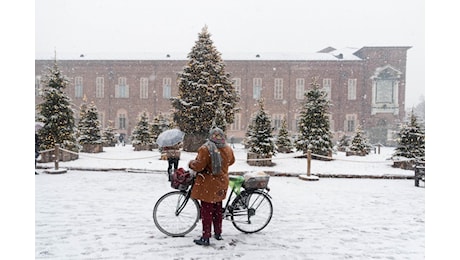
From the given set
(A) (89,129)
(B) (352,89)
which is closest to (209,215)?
(A) (89,129)

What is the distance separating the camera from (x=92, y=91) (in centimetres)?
3353

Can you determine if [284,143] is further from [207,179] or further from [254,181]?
[207,179]

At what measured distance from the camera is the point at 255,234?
4.36 metres

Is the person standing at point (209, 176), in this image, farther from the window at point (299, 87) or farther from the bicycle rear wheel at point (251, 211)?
the window at point (299, 87)

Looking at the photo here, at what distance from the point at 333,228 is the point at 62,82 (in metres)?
11.8

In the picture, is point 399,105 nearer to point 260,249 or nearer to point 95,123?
point 95,123

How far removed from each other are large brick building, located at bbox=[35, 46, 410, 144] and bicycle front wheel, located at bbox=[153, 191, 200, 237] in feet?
90.5

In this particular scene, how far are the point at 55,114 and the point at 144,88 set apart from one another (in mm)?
21798

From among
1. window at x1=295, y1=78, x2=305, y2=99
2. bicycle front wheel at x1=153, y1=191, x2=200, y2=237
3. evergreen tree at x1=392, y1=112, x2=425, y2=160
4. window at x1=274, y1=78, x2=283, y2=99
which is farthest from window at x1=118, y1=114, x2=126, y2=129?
bicycle front wheel at x1=153, y1=191, x2=200, y2=237

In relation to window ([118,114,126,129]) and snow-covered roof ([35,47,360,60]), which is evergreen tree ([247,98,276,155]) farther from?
window ([118,114,126,129])

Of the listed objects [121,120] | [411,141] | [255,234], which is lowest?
[255,234]

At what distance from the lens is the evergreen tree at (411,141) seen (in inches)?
465

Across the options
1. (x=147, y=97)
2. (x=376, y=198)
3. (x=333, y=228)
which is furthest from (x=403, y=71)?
(x=333, y=228)

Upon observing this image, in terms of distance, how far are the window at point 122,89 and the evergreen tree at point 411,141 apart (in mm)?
28065
